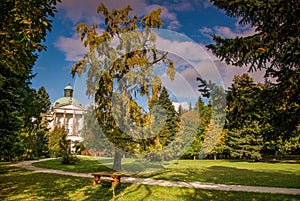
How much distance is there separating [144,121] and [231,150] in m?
19.6

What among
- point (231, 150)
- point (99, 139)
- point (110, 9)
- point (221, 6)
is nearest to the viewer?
point (221, 6)

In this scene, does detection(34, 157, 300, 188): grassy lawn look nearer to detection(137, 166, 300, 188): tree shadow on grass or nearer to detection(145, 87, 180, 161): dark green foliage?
detection(137, 166, 300, 188): tree shadow on grass

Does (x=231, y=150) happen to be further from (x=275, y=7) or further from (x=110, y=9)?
(x=275, y=7)

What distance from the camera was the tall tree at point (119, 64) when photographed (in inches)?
553

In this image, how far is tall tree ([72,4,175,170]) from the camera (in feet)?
46.1

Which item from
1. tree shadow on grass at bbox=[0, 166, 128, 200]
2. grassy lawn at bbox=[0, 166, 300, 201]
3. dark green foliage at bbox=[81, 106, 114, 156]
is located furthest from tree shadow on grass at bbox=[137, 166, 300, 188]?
tree shadow on grass at bbox=[0, 166, 128, 200]

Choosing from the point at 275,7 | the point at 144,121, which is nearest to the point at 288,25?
the point at 275,7

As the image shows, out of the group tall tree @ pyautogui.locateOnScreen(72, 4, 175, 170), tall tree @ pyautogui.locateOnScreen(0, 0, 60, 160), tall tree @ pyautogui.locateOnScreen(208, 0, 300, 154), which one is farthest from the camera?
tall tree @ pyautogui.locateOnScreen(72, 4, 175, 170)

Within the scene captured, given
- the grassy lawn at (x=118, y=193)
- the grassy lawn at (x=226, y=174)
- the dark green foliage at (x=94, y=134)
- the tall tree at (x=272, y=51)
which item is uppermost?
the tall tree at (x=272, y=51)

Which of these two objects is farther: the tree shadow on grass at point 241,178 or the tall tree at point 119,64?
the tall tree at point 119,64

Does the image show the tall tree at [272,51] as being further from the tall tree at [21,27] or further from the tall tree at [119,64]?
the tall tree at [119,64]

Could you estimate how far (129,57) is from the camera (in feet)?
47.6

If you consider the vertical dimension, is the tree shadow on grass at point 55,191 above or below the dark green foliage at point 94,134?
below

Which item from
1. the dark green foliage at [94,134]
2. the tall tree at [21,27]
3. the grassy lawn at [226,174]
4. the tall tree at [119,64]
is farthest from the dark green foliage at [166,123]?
the tall tree at [21,27]
